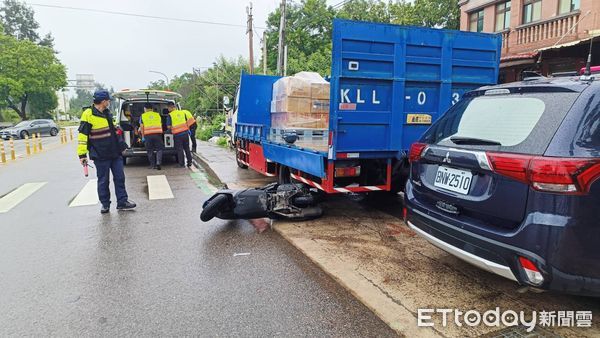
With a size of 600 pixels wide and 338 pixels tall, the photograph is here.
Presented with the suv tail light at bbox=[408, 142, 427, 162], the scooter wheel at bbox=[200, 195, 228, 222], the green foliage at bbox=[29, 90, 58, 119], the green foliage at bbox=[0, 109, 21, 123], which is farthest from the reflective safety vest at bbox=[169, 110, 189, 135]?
the green foliage at bbox=[0, 109, 21, 123]

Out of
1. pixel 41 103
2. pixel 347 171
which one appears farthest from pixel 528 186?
pixel 41 103

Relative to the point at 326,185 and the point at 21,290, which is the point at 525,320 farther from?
the point at 21,290

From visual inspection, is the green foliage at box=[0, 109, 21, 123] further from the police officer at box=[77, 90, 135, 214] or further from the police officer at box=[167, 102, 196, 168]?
the police officer at box=[77, 90, 135, 214]

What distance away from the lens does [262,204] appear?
5371 millimetres

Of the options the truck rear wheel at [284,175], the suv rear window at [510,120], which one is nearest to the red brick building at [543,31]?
the truck rear wheel at [284,175]

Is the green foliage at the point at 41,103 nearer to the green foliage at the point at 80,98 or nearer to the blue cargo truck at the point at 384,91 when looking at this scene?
the blue cargo truck at the point at 384,91

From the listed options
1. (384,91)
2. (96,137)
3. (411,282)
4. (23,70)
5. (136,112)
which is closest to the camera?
(411,282)

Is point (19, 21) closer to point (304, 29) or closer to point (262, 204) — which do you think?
point (304, 29)

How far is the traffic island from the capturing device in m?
2.86

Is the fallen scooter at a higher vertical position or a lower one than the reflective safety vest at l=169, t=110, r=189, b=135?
lower

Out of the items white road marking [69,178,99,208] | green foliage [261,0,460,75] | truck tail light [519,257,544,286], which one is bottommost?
white road marking [69,178,99,208]

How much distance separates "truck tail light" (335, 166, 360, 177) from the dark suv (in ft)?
6.09

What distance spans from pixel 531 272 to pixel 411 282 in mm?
1162

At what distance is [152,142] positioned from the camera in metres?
10.8
